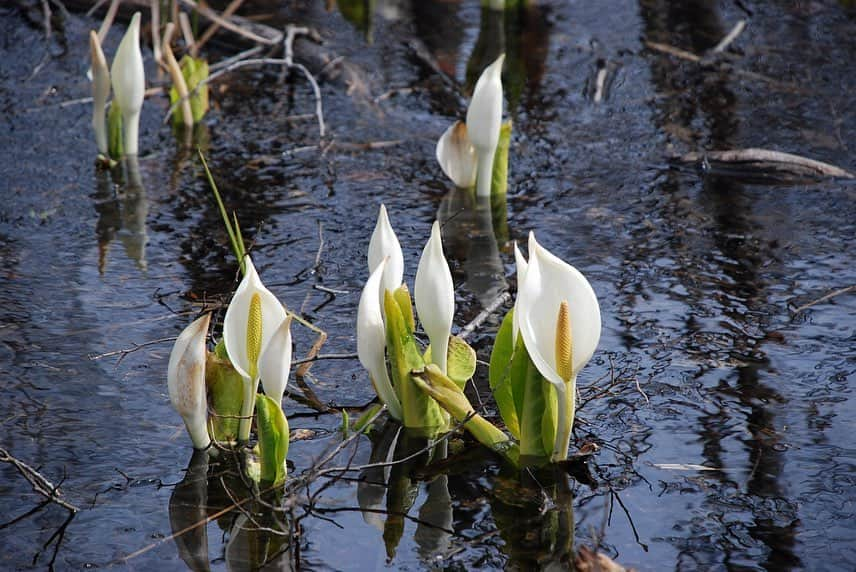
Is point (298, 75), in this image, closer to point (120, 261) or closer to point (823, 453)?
point (120, 261)

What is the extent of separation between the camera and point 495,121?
4504mm

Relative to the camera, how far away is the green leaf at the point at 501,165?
4727 millimetres

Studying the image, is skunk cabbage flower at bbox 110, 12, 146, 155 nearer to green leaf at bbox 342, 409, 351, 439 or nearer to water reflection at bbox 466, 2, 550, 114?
water reflection at bbox 466, 2, 550, 114

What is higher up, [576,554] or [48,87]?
[48,87]

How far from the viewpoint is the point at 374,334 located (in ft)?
9.57

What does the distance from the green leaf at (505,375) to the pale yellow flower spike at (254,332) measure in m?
0.62

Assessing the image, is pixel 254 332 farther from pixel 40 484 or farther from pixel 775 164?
pixel 775 164

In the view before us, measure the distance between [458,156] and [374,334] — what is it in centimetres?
210

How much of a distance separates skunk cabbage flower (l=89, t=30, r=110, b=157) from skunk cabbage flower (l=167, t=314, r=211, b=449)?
2357mm

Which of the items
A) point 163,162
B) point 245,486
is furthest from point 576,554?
point 163,162

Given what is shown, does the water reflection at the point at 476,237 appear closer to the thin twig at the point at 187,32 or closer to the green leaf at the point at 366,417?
the green leaf at the point at 366,417

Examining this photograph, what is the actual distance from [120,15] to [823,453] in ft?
19.7

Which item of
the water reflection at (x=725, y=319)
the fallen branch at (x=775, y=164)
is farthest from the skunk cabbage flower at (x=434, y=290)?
the fallen branch at (x=775, y=164)

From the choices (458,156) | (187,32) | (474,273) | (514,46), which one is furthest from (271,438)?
(514,46)
